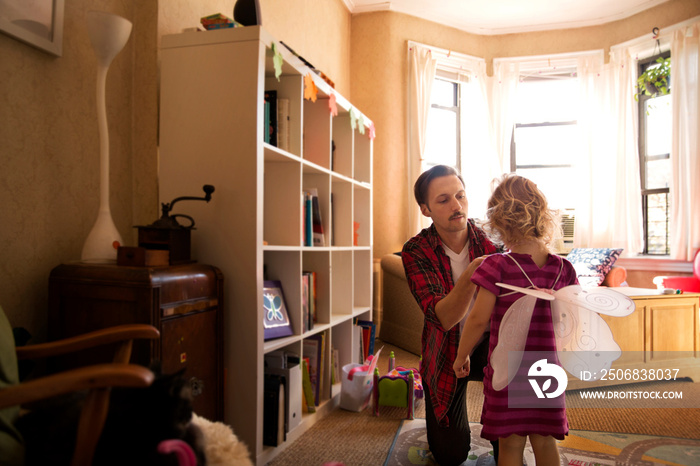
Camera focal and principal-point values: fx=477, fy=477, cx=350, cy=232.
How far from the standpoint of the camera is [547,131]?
5277 mm

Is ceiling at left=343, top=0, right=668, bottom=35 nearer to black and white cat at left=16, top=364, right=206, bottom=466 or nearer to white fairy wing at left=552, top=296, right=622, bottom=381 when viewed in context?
white fairy wing at left=552, top=296, right=622, bottom=381

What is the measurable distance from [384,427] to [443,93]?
395 cm

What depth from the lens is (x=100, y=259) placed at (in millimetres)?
1590

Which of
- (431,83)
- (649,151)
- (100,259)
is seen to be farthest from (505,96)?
(100,259)

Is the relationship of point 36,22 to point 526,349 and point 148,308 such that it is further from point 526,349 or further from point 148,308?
point 526,349

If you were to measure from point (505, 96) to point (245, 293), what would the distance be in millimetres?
4337

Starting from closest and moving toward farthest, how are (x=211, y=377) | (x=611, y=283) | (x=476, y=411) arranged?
(x=211, y=377) < (x=476, y=411) < (x=611, y=283)

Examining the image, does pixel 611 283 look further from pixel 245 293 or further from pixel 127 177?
pixel 127 177

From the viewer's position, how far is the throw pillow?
3.69 metres

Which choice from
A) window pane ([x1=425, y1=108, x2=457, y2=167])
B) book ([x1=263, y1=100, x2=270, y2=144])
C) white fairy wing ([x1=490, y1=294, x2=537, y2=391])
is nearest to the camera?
white fairy wing ([x1=490, y1=294, x2=537, y2=391])

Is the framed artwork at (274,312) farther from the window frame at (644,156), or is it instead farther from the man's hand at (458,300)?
the window frame at (644,156)

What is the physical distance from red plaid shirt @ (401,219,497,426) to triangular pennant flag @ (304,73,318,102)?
851 mm

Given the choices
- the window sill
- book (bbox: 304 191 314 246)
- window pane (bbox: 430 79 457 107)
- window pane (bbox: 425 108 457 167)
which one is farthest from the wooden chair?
the window sill

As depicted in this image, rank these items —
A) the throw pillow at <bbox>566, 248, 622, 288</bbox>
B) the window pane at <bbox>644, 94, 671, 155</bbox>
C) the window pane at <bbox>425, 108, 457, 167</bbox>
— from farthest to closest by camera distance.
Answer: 1. the window pane at <bbox>425, 108, 457, 167</bbox>
2. the window pane at <bbox>644, 94, 671, 155</bbox>
3. the throw pillow at <bbox>566, 248, 622, 288</bbox>
